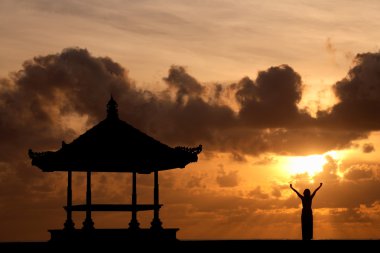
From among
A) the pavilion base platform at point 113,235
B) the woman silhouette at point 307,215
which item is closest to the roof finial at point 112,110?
the pavilion base platform at point 113,235

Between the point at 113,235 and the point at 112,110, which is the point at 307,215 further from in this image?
the point at 112,110

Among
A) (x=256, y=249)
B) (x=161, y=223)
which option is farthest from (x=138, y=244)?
(x=256, y=249)

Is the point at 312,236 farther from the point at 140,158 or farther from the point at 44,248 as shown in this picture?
the point at 44,248

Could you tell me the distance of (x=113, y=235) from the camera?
50.1 meters

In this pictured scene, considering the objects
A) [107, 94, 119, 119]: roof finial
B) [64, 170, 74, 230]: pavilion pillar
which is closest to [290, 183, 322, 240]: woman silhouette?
[107, 94, 119, 119]: roof finial

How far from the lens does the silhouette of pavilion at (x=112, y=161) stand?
4994 cm

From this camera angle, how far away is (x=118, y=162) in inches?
1977

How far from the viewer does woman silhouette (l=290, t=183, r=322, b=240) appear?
5047cm

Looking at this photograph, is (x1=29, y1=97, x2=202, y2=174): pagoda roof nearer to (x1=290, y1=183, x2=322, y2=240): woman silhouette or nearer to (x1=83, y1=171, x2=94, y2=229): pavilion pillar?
(x1=83, y1=171, x2=94, y2=229): pavilion pillar

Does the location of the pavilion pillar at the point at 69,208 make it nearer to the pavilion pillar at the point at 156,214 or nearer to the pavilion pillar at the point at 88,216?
the pavilion pillar at the point at 88,216

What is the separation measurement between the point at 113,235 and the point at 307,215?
827cm

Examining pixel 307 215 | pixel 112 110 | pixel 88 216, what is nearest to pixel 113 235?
pixel 88 216

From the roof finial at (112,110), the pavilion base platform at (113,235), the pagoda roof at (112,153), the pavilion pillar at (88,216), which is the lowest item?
the pavilion base platform at (113,235)

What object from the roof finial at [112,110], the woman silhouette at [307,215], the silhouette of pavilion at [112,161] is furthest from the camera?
the roof finial at [112,110]
